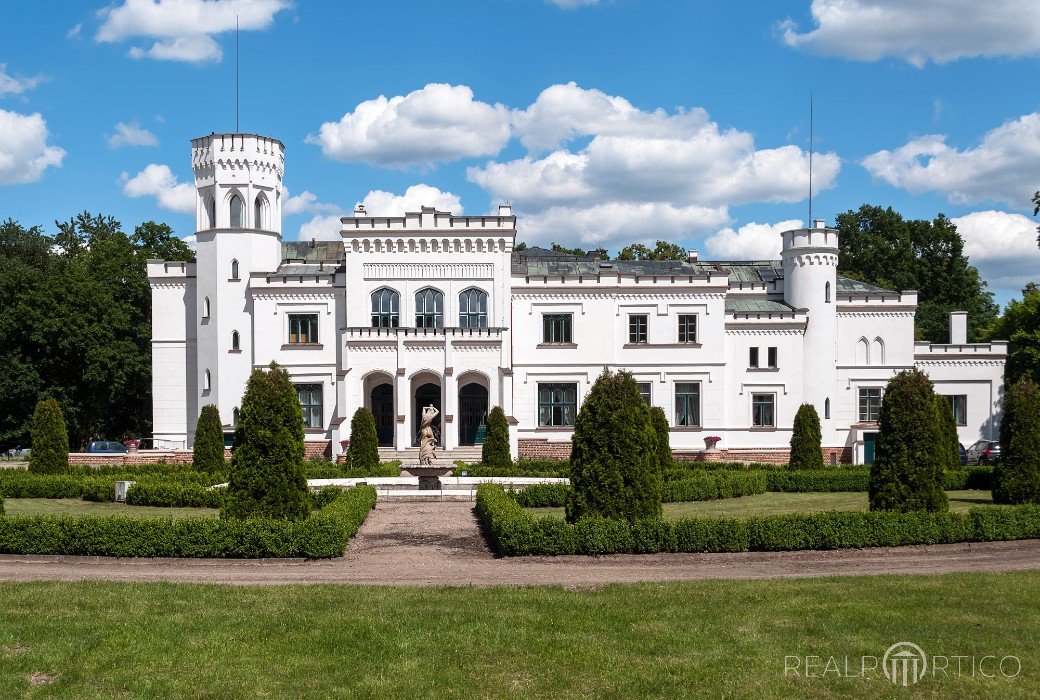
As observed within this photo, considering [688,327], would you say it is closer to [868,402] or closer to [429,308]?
[868,402]

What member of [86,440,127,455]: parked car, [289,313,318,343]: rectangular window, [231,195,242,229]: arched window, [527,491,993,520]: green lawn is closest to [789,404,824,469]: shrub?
[527,491,993,520]: green lawn

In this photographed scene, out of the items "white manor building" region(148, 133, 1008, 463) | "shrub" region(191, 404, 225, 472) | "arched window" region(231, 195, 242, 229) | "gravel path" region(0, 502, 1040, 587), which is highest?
"arched window" region(231, 195, 242, 229)

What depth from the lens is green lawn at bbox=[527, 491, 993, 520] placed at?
25017 millimetres

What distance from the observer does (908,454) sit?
20.0m

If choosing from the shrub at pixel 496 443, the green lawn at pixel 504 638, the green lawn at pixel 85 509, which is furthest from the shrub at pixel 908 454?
the shrub at pixel 496 443

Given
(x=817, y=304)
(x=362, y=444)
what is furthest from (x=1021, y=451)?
(x=817, y=304)

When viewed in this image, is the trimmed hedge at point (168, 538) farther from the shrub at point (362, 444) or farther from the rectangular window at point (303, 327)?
the rectangular window at point (303, 327)

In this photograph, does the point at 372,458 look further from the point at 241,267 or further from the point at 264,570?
the point at 264,570

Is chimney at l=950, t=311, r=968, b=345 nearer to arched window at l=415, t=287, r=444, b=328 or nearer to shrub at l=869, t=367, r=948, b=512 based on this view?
arched window at l=415, t=287, r=444, b=328

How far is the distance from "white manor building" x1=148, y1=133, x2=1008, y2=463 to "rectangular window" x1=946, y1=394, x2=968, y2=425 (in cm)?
361

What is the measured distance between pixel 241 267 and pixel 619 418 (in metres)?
33.2

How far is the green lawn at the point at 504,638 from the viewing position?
962 cm

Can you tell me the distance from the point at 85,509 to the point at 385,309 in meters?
22.3

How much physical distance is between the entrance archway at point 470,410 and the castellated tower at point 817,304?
16565 mm
